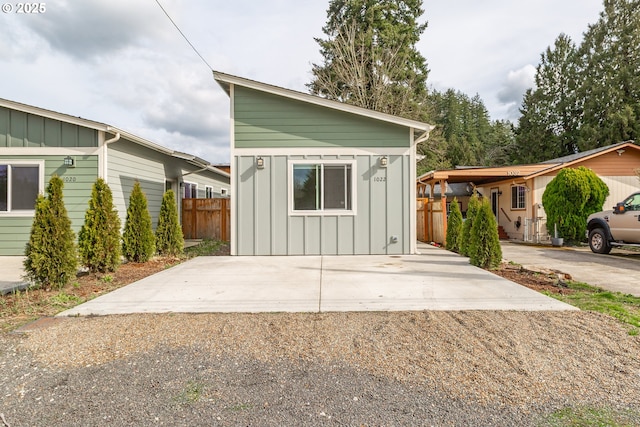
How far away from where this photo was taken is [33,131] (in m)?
7.97

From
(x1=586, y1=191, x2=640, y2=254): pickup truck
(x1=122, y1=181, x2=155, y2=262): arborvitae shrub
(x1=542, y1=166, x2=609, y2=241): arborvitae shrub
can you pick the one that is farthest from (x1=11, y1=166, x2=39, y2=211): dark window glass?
(x1=542, y1=166, x2=609, y2=241): arborvitae shrub

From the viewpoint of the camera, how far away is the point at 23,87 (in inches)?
378

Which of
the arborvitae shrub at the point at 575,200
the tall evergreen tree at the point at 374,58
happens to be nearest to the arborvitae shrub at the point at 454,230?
the arborvitae shrub at the point at 575,200

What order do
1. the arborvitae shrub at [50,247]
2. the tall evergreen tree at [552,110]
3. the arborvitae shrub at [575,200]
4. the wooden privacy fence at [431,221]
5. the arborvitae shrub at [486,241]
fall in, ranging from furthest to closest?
1. the tall evergreen tree at [552,110]
2. the arborvitae shrub at [575,200]
3. the wooden privacy fence at [431,221]
4. the arborvitae shrub at [486,241]
5. the arborvitae shrub at [50,247]

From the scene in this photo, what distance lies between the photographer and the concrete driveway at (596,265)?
5371 millimetres

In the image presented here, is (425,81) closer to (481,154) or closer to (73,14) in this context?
(481,154)

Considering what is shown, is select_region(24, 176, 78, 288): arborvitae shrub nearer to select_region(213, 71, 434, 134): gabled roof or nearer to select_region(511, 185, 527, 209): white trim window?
select_region(213, 71, 434, 134): gabled roof

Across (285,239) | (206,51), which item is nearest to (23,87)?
(206,51)

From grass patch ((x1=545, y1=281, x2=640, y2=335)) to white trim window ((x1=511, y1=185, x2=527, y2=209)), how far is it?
30.9 ft

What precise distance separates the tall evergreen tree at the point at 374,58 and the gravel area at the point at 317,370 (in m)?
16.2

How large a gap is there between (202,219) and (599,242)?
460 inches

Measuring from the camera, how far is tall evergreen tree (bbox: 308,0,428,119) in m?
18.6

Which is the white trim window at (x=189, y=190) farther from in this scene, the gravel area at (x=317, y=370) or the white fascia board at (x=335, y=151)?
the gravel area at (x=317, y=370)

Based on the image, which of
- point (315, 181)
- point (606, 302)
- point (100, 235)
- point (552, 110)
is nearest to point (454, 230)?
point (315, 181)
